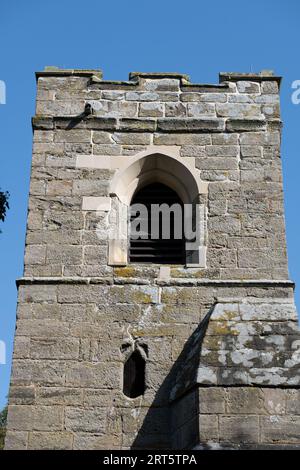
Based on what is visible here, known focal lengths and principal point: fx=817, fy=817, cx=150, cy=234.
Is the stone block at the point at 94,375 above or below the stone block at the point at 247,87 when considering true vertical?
below

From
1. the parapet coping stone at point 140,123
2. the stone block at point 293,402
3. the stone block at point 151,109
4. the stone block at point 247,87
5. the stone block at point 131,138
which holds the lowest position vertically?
the stone block at point 293,402

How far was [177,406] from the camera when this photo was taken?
7.69 metres

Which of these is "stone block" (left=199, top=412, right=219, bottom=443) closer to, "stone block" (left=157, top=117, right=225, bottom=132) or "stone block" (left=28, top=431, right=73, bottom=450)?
"stone block" (left=28, top=431, right=73, bottom=450)

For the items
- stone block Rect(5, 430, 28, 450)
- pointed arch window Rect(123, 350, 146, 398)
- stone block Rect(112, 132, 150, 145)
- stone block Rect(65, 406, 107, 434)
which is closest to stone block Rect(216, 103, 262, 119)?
stone block Rect(112, 132, 150, 145)

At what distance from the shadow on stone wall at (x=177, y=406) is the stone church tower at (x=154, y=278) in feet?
0.05

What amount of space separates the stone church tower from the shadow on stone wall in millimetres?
15

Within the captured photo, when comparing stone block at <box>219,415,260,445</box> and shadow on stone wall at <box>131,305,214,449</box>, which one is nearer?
stone block at <box>219,415,260,445</box>

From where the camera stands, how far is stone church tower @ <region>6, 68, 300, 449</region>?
7.23 m

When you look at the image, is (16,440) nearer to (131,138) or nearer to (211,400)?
(211,400)

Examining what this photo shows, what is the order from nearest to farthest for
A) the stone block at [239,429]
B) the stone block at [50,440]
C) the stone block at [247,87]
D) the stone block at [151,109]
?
the stone block at [239,429]
the stone block at [50,440]
the stone block at [151,109]
the stone block at [247,87]

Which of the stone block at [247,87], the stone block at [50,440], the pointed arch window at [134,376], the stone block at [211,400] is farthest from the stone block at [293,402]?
the stone block at [247,87]

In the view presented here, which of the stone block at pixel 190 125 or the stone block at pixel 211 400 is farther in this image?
the stone block at pixel 190 125

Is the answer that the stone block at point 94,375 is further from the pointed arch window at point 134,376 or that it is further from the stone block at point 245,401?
the stone block at point 245,401

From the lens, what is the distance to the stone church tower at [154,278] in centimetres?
723
